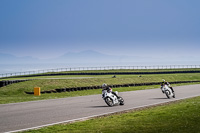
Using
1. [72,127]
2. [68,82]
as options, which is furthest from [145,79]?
[72,127]

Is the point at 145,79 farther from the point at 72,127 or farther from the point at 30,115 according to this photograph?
the point at 72,127

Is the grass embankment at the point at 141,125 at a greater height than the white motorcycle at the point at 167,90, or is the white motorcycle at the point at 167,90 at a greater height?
the white motorcycle at the point at 167,90

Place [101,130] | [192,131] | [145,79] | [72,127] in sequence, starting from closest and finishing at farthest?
[192,131] < [101,130] < [72,127] < [145,79]

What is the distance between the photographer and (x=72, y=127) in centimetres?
1321

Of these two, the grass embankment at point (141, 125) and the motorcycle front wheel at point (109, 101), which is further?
the motorcycle front wheel at point (109, 101)

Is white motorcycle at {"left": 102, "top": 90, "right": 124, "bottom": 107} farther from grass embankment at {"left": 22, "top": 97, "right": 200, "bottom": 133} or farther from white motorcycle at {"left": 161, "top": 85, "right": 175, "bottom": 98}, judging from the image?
white motorcycle at {"left": 161, "top": 85, "right": 175, "bottom": 98}

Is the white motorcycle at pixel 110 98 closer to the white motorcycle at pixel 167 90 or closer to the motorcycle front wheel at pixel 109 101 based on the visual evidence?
the motorcycle front wheel at pixel 109 101

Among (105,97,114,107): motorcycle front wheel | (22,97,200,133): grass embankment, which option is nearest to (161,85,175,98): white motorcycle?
(105,97,114,107): motorcycle front wheel

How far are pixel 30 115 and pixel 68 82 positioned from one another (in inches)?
1095

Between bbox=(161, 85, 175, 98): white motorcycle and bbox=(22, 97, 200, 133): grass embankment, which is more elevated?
bbox=(161, 85, 175, 98): white motorcycle

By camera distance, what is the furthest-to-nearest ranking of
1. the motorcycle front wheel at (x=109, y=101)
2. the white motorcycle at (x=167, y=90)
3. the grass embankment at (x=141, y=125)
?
the white motorcycle at (x=167, y=90) < the motorcycle front wheel at (x=109, y=101) < the grass embankment at (x=141, y=125)

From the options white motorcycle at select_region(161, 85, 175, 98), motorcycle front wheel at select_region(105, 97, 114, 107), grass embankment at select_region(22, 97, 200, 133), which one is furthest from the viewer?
white motorcycle at select_region(161, 85, 175, 98)

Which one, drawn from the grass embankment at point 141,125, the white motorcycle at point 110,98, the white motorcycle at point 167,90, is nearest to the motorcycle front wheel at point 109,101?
the white motorcycle at point 110,98

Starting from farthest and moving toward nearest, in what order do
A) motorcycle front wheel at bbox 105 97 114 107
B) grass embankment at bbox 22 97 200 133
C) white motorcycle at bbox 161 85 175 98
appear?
white motorcycle at bbox 161 85 175 98 → motorcycle front wheel at bbox 105 97 114 107 → grass embankment at bbox 22 97 200 133
